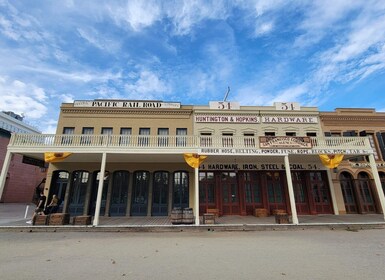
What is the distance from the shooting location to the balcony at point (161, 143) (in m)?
11.5

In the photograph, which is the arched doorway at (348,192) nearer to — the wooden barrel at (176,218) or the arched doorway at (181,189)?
the arched doorway at (181,189)

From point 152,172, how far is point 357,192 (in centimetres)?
1459

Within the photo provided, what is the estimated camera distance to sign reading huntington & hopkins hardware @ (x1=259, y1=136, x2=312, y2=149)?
11852mm

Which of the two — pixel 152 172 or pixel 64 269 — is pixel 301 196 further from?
pixel 64 269

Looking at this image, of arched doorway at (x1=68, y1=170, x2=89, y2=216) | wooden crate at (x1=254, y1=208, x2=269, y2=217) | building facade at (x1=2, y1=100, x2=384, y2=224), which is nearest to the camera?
building facade at (x1=2, y1=100, x2=384, y2=224)

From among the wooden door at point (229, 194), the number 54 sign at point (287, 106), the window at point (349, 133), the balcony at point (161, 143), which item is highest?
the number 54 sign at point (287, 106)

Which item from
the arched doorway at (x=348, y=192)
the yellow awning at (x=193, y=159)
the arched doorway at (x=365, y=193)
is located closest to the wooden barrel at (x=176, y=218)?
the yellow awning at (x=193, y=159)

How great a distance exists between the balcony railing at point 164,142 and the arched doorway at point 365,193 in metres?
3.90

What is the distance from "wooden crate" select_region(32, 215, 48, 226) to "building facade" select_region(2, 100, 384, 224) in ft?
12.0

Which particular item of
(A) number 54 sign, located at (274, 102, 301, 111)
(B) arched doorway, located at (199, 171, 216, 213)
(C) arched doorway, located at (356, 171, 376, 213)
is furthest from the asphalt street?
(A) number 54 sign, located at (274, 102, 301, 111)

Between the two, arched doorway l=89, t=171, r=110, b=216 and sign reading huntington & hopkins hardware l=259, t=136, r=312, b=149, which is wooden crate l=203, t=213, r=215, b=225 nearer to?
sign reading huntington & hopkins hardware l=259, t=136, r=312, b=149

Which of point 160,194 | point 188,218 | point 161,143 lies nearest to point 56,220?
point 160,194

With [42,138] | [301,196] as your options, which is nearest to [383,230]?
[301,196]

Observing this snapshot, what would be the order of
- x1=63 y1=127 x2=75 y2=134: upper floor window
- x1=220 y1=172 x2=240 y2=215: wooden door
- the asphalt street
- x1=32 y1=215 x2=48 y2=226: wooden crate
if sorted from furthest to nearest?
x1=63 y1=127 x2=75 y2=134: upper floor window → x1=220 y1=172 x2=240 y2=215: wooden door → x1=32 y1=215 x2=48 y2=226: wooden crate → the asphalt street
